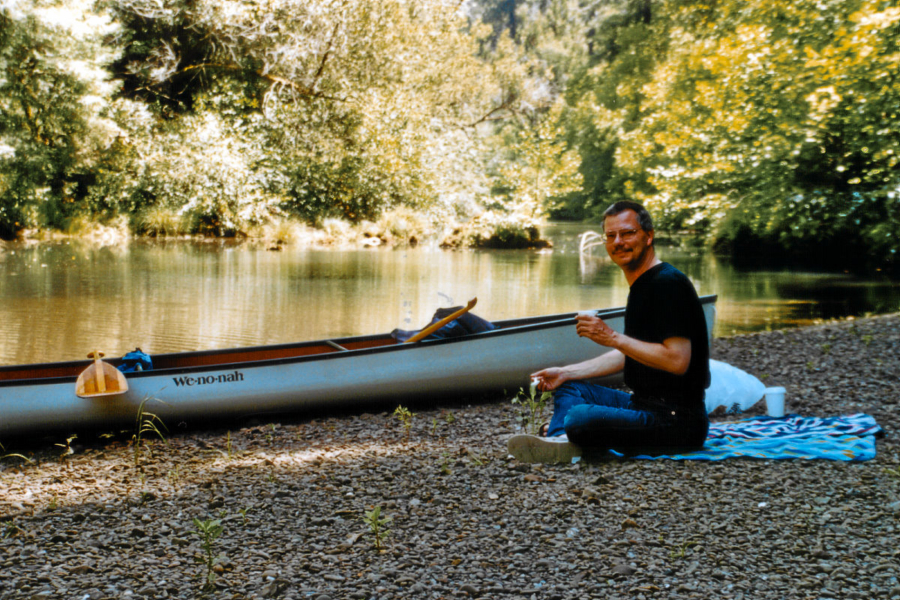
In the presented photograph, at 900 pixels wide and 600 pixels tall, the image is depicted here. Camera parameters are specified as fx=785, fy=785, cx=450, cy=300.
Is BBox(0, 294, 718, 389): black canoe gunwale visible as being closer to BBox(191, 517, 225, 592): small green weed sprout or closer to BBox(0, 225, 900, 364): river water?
BBox(0, 225, 900, 364): river water

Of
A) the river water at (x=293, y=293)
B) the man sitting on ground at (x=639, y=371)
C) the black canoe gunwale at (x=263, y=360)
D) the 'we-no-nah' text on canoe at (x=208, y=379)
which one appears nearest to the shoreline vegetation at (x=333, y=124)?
the river water at (x=293, y=293)

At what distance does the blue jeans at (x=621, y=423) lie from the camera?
3.33 metres

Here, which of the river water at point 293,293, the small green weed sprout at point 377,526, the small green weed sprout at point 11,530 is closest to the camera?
the small green weed sprout at point 377,526

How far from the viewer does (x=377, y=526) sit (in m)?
2.87

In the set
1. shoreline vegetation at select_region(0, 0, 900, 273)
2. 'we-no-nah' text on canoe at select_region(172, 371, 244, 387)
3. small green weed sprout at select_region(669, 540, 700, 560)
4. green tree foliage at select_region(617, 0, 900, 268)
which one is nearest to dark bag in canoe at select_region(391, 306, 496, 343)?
'we-no-nah' text on canoe at select_region(172, 371, 244, 387)

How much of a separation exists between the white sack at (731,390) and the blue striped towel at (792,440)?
20.9 inches

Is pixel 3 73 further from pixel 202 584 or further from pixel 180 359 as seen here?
pixel 202 584

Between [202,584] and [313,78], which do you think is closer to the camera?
[202,584]

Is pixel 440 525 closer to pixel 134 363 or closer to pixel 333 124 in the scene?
pixel 134 363

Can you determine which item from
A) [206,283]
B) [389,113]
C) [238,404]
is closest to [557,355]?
[238,404]

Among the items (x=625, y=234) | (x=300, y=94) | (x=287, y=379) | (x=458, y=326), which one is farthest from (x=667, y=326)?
(x=300, y=94)

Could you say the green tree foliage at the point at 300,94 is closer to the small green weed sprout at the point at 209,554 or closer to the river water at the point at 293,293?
the river water at the point at 293,293

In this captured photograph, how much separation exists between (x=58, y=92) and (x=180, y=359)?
16583 mm

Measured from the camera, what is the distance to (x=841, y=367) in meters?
6.14
